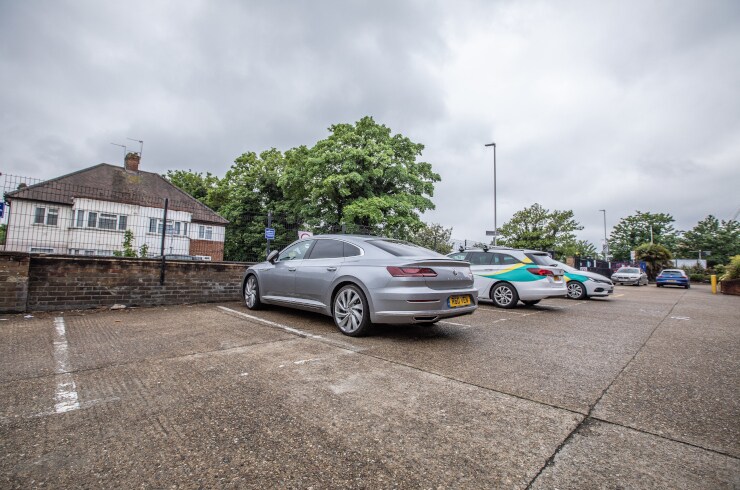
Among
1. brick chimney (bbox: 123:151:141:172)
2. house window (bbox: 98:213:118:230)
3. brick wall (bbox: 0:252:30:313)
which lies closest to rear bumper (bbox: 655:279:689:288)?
brick wall (bbox: 0:252:30:313)

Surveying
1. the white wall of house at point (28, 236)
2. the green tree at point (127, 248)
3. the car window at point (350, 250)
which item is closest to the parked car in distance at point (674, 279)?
the car window at point (350, 250)

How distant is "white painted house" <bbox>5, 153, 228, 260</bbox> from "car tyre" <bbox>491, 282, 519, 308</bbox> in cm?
807

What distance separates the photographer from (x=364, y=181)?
2369cm

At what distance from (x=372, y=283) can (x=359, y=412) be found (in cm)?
220

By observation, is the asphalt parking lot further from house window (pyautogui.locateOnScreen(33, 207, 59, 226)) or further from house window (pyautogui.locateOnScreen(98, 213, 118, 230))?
house window (pyautogui.locateOnScreen(98, 213, 118, 230))

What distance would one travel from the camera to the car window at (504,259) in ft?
27.5

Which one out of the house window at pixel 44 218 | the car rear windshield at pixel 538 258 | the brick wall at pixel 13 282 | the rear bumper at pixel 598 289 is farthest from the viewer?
the rear bumper at pixel 598 289

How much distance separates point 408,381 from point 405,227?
2121 centimetres

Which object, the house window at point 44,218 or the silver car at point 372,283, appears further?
the house window at point 44,218

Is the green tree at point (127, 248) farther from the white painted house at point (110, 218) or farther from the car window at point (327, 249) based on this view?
the car window at point (327, 249)

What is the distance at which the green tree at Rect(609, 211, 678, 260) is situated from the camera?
58344mm

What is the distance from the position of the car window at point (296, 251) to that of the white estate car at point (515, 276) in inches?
194

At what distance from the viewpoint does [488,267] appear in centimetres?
877

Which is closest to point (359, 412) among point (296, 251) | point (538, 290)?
point (296, 251)
